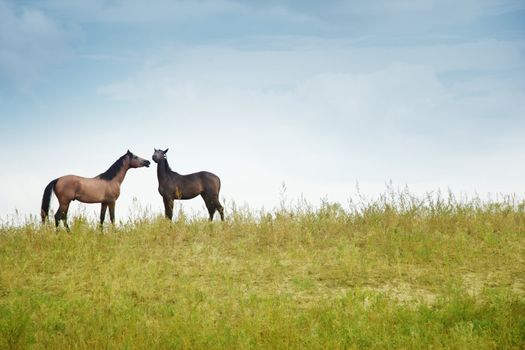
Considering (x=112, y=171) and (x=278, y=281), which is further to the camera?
(x=112, y=171)

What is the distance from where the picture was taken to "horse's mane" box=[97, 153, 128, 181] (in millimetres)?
17297

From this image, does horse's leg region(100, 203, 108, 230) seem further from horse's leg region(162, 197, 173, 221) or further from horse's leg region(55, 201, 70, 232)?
horse's leg region(162, 197, 173, 221)

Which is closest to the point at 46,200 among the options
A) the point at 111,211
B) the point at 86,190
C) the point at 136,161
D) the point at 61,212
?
the point at 61,212

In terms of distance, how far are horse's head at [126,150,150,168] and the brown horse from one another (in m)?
0.54

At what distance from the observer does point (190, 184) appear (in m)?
17.6

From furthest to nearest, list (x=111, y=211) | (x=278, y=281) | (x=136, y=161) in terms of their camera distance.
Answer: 1. (x=136, y=161)
2. (x=111, y=211)
3. (x=278, y=281)

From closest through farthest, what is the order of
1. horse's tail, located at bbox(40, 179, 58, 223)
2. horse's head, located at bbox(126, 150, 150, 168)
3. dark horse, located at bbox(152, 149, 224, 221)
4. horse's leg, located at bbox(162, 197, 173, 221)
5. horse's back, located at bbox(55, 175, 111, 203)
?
horse's tail, located at bbox(40, 179, 58, 223) < horse's back, located at bbox(55, 175, 111, 203) < horse's leg, located at bbox(162, 197, 173, 221) < dark horse, located at bbox(152, 149, 224, 221) < horse's head, located at bbox(126, 150, 150, 168)

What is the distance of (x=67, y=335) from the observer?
28.0ft

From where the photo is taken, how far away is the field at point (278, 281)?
789 cm

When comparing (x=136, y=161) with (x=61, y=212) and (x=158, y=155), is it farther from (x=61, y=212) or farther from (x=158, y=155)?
(x=61, y=212)

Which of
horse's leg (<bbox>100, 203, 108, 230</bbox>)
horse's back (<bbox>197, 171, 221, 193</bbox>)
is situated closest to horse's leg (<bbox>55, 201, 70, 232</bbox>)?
horse's leg (<bbox>100, 203, 108, 230</bbox>)

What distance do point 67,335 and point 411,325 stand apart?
516 cm

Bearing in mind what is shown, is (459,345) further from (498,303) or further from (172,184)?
(172,184)

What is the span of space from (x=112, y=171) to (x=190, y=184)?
2.46 meters
